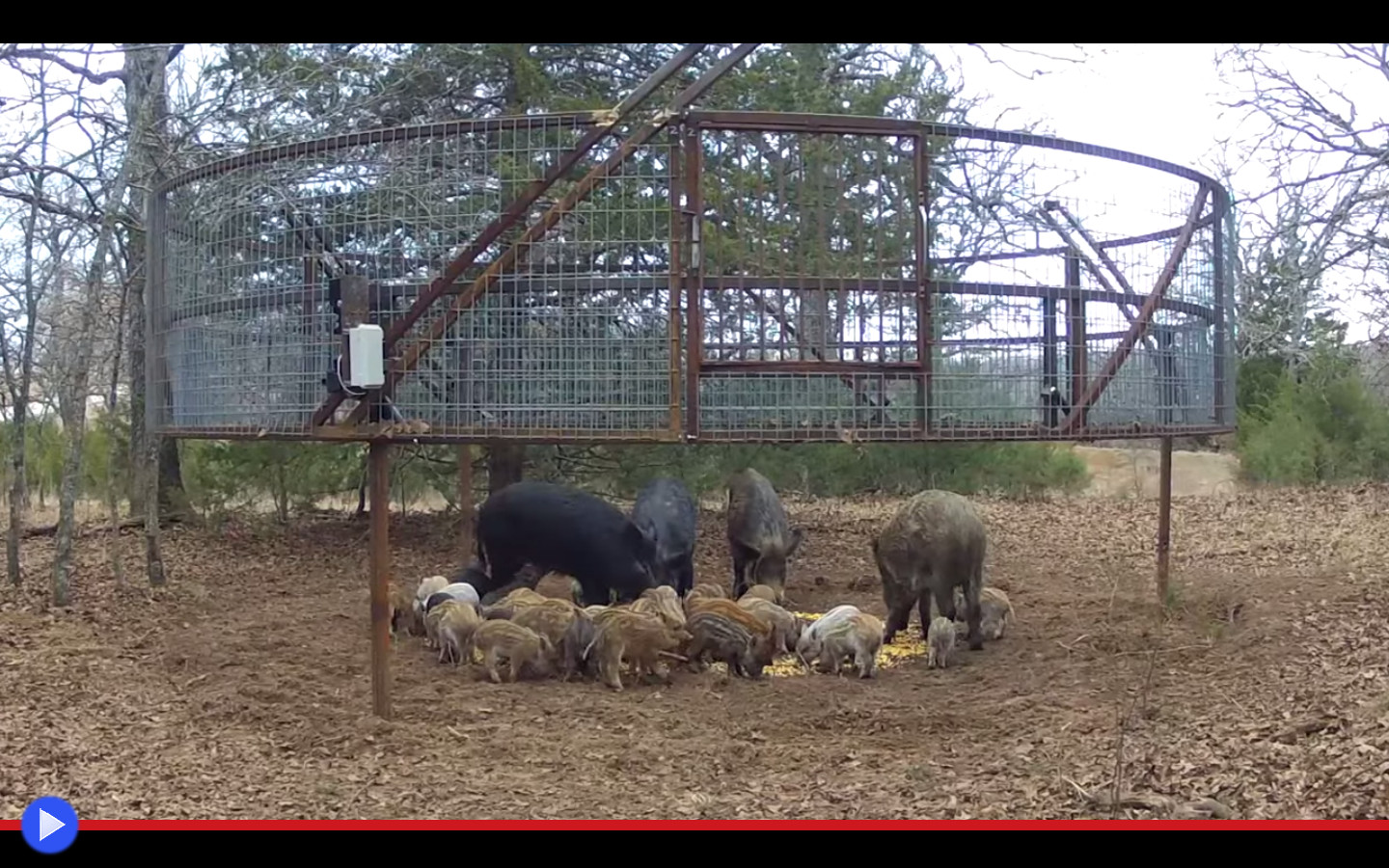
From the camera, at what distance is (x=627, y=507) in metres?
15.9

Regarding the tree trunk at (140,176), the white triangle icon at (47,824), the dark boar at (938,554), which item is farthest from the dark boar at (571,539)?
the white triangle icon at (47,824)

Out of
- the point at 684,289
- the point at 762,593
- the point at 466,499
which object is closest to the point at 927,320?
the point at 684,289

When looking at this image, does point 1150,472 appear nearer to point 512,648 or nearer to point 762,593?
point 762,593

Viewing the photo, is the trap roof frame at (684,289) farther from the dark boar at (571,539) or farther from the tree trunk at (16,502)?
the tree trunk at (16,502)

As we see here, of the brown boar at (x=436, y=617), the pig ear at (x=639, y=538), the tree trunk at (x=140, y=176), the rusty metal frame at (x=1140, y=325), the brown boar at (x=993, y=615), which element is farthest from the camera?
the tree trunk at (x=140, y=176)

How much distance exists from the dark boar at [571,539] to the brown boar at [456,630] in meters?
1.47

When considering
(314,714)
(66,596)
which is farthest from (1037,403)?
(66,596)

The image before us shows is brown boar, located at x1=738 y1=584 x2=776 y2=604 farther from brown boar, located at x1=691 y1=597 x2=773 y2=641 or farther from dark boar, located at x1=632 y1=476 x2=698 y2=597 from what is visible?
brown boar, located at x1=691 y1=597 x2=773 y2=641

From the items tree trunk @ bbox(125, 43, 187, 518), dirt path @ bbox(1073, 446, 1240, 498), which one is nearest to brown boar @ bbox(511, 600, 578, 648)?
tree trunk @ bbox(125, 43, 187, 518)

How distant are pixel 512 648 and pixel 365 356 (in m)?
2.36

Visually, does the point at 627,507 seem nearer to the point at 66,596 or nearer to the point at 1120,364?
the point at 66,596

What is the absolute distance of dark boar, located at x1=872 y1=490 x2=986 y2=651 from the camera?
877 centimetres

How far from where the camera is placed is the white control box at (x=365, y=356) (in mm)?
6270

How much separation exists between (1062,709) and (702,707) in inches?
79.6
